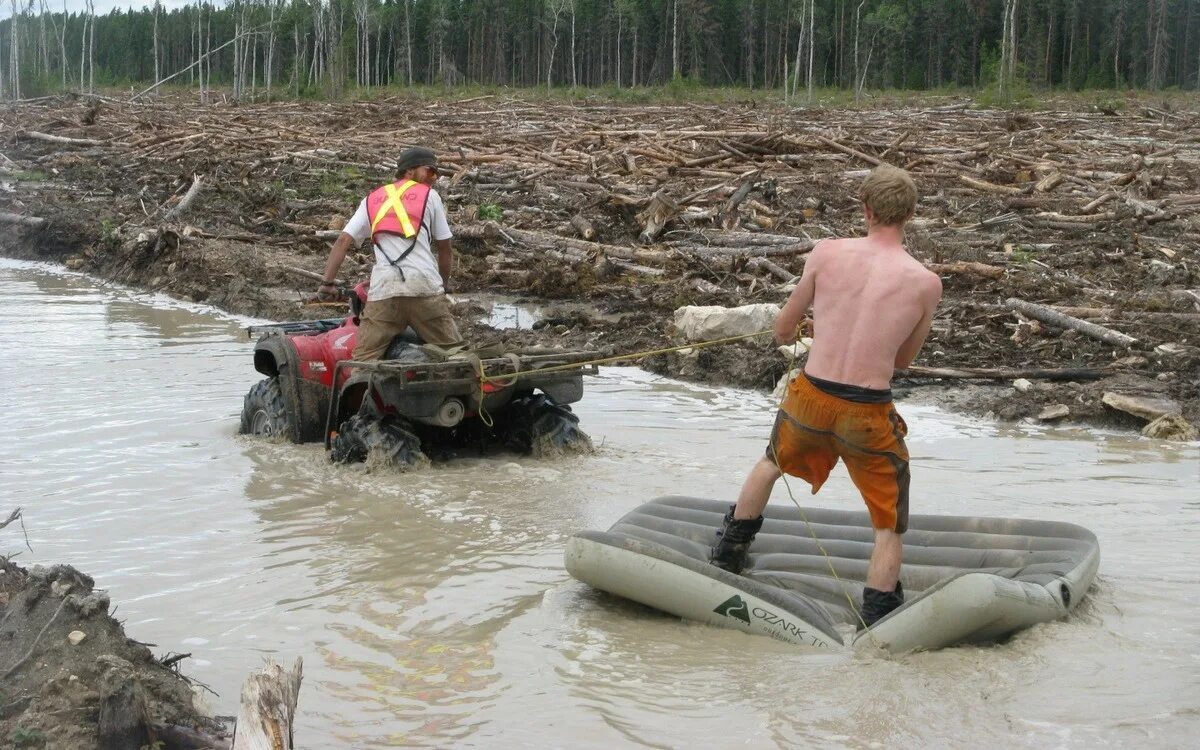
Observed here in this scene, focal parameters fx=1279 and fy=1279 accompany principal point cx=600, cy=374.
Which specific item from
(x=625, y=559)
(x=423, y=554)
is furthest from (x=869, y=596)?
(x=423, y=554)

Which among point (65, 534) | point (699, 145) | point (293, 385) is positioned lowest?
point (65, 534)

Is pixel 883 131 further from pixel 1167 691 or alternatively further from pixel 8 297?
pixel 1167 691

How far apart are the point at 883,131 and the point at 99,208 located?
15.8 meters

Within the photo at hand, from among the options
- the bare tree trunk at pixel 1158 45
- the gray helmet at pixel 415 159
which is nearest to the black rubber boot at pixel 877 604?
the gray helmet at pixel 415 159

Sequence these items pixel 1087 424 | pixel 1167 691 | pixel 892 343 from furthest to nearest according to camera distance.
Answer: pixel 1087 424 < pixel 892 343 < pixel 1167 691

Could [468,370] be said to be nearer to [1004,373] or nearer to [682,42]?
[1004,373]

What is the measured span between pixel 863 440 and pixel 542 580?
1.85 meters

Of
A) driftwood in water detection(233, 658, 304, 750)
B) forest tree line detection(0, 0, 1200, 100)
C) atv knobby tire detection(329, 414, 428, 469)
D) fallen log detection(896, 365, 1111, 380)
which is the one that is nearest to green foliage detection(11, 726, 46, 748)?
driftwood in water detection(233, 658, 304, 750)

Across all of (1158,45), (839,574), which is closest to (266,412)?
(839,574)

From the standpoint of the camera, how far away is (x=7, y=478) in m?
8.01

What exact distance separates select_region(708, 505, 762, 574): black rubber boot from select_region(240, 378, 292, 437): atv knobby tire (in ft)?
13.8

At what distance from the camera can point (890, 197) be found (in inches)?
193

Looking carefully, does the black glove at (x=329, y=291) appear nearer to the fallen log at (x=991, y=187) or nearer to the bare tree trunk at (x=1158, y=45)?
the fallen log at (x=991, y=187)

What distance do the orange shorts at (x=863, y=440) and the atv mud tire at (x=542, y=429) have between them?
3.54 meters
